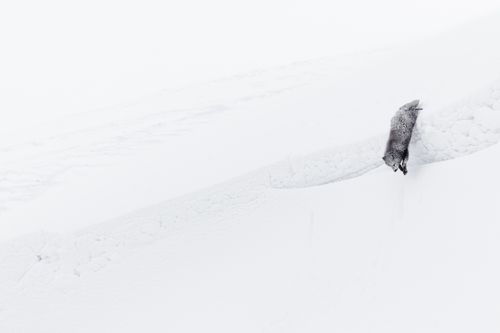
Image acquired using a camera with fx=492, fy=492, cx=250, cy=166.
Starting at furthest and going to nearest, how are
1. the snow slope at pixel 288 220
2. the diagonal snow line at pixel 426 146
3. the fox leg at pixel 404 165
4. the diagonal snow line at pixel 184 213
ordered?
the diagonal snow line at pixel 184 213
the diagonal snow line at pixel 426 146
the fox leg at pixel 404 165
the snow slope at pixel 288 220

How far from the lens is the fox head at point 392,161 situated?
1125 cm

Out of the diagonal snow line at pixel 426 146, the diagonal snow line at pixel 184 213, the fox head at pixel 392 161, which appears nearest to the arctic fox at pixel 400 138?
the fox head at pixel 392 161

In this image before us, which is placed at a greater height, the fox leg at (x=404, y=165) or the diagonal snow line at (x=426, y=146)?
the diagonal snow line at (x=426, y=146)

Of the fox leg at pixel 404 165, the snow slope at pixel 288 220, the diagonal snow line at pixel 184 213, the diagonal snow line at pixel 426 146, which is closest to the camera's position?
the snow slope at pixel 288 220

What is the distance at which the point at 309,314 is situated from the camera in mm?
10266

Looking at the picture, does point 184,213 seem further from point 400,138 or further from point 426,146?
point 426,146

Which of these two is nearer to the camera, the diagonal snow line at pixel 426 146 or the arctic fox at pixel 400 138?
the arctic fox at pixel 400 138

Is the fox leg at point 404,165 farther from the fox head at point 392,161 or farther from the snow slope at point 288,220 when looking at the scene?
the snow slope at point 288,220

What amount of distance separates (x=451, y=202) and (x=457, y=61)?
5.81 m

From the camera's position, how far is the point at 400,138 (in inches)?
457

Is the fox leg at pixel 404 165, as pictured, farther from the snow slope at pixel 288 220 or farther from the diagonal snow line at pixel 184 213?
the diagonal snow line at pixel 184 213

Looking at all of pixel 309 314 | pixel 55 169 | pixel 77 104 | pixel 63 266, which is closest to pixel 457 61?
pixel 309 314

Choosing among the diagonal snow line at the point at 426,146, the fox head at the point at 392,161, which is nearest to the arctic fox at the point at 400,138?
the fox head at the point at 392,161

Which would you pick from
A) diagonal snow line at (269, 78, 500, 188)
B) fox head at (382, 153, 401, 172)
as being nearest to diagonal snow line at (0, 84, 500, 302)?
diagonal snow line at (269, 78, 500, 188)
